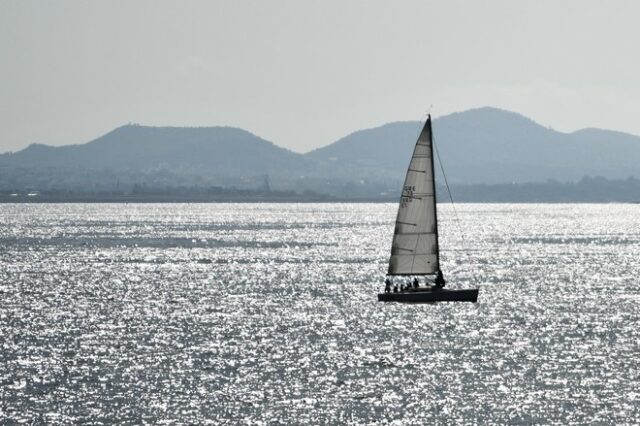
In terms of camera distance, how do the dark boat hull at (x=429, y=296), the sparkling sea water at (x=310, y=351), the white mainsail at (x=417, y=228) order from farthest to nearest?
1. the dark boat hull at (x=429, y=296)
2. the white mainsail at (x=417, y=228)
3. the sparkling sea water at (x=310, y=351)

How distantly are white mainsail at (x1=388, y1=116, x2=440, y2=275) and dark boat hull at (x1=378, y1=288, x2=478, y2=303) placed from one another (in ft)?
5.06

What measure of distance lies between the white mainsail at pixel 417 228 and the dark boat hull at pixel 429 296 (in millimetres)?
1543

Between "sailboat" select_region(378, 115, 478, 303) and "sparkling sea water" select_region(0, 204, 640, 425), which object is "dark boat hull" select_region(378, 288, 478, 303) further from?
"sparkling sea water" select_region(0, 204, 640, 425)

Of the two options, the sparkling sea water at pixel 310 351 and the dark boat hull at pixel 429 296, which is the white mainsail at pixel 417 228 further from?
the sparkling sea water at pixel 310 351

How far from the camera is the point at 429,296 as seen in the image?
8750 centimetres

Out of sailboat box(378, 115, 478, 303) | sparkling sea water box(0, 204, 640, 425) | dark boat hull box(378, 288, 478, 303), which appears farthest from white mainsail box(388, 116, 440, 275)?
sparkling sea water box(0, 204, 640, 425)

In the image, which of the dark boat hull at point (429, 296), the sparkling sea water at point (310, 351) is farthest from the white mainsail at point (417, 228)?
the sparkling sea water at point (310, 351)

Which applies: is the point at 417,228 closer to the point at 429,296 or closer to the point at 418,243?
the point at 418,243

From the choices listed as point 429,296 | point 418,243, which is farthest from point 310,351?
point 418,243

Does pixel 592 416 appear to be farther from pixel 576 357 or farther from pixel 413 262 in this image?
pixel 413 262

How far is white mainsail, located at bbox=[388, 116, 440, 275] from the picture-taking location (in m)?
85.9

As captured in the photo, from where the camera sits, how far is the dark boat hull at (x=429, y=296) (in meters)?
87.6

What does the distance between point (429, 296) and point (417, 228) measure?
5242 millimetres

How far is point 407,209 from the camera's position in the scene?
86688 mm
